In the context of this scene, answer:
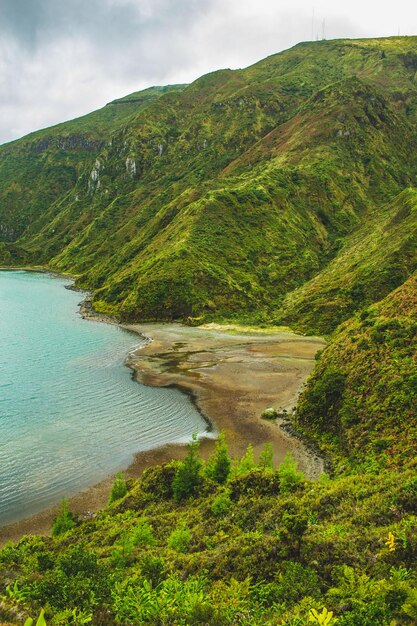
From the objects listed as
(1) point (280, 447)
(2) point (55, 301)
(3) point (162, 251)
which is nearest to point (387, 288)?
(1) point (280, 447)

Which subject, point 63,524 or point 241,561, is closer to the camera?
point 241,561

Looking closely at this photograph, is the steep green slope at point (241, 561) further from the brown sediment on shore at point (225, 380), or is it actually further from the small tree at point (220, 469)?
the brown sediment on shore at point (225, 380)

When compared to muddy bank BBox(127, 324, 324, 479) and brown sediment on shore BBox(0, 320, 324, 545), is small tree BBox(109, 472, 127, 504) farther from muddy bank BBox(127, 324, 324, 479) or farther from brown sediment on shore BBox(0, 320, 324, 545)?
muddy bank BBox(127, 324, 324, 479)

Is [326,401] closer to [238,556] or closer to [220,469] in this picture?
[220,469]

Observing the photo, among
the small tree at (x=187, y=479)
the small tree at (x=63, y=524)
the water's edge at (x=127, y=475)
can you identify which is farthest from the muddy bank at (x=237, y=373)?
the small tree at (x=63, y=524)

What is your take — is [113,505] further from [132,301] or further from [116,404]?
[132,301]

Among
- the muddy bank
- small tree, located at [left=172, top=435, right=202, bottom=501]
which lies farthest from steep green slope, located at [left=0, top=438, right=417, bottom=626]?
the muddy bank

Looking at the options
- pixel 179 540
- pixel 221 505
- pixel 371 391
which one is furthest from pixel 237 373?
pixel 179 540
